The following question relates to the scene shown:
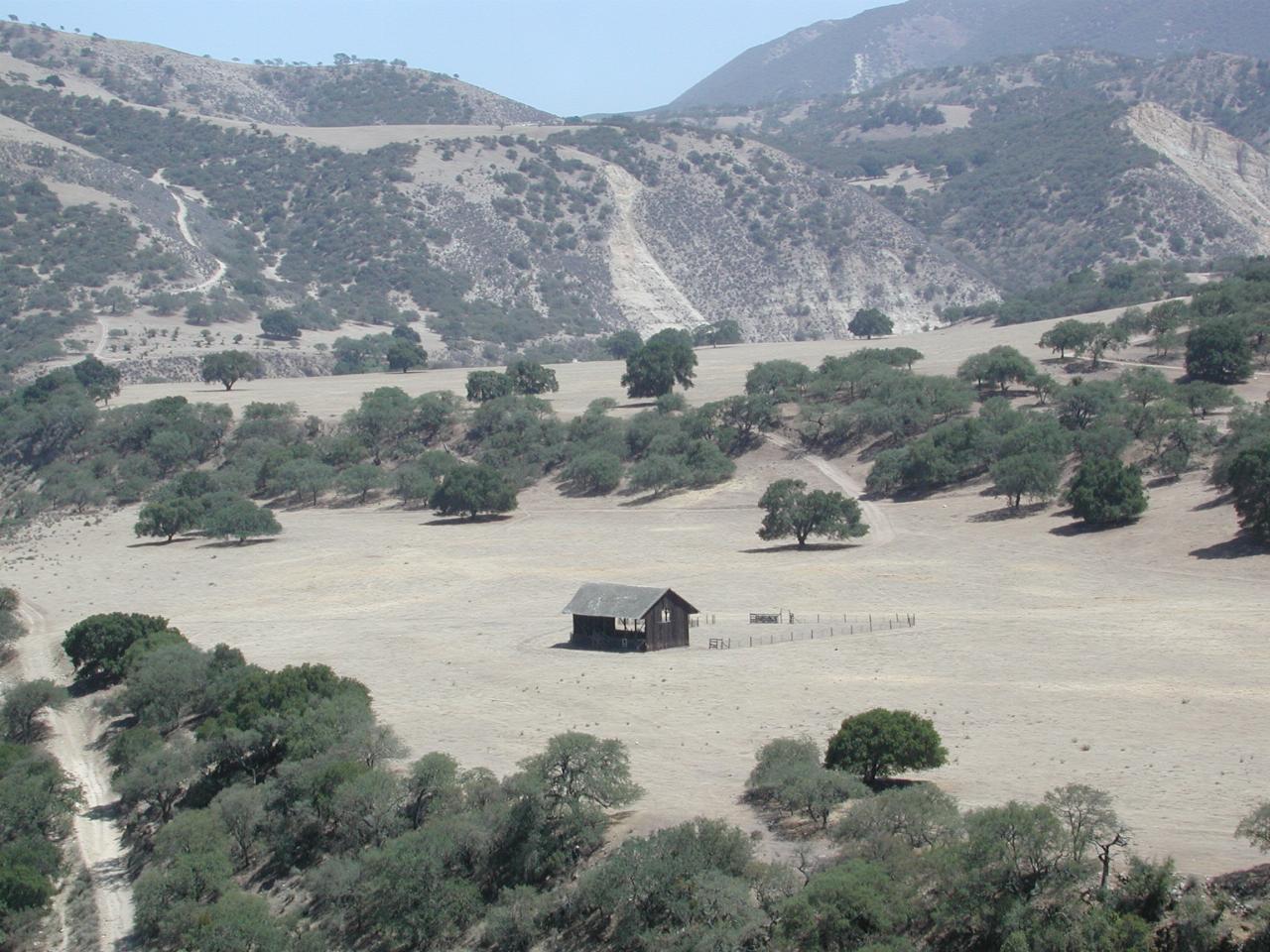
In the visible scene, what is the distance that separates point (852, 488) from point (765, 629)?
97.6 ft

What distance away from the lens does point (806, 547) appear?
64.0 metres

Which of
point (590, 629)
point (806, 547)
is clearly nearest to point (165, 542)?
point (806, 547)

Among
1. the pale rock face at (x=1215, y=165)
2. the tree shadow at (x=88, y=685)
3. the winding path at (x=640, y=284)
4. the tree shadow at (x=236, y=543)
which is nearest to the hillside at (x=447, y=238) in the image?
the winding path at (x=640, y=284)

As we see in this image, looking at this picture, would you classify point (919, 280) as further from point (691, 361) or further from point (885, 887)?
point (885, 887)

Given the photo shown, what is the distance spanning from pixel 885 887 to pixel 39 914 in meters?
17.6

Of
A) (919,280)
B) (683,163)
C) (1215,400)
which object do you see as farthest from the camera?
(683,163)

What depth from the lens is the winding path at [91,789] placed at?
32156 mm

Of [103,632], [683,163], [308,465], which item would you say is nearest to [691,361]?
[308,465]

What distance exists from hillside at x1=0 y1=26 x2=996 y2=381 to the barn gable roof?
84.1 meters

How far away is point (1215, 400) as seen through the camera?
7494 cm

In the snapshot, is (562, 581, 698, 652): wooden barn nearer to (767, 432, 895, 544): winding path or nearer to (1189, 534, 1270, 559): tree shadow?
(767, 432, 895, 544): winding path

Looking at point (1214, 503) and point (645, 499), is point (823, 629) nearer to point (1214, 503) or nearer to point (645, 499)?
point (1214, 503)

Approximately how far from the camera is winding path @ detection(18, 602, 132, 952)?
32156 millimetres

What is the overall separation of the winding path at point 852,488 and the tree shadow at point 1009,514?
13.1ft
